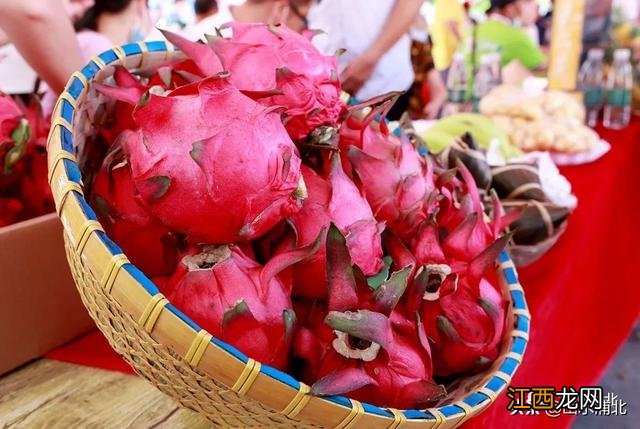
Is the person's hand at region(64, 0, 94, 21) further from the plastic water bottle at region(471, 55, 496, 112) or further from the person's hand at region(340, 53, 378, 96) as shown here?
the plastic water bottle at region(471, 55, 496, 112)

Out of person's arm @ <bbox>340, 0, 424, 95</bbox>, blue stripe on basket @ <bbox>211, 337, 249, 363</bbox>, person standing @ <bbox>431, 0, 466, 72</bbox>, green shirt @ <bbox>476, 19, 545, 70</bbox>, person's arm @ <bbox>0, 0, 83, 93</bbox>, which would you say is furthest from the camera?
person standing @ <bbox>431, 0, 466, 72</bbox>

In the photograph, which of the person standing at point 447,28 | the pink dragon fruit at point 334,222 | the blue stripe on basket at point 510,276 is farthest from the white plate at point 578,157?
the person standing at point 447,28

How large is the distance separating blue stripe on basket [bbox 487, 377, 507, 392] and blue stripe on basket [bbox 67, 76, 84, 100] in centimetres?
44

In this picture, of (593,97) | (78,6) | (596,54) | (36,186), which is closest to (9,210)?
(36,186)

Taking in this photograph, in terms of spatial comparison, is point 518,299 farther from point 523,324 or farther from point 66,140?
point 66,140

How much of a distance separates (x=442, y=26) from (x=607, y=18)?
44.0 inches

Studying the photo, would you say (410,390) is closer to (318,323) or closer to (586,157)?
(318,323)

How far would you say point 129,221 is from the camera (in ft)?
1.56

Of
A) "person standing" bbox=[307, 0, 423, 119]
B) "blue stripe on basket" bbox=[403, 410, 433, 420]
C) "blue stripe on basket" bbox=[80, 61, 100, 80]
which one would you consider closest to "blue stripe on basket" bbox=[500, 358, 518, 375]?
"blue stripe on basket" bbox=[403, 410, 433, 420]

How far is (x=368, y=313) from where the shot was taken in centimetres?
43

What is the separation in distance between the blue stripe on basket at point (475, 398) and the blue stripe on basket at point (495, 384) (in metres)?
0.02

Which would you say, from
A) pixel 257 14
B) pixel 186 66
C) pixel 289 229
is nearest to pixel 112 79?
pixel 186 66

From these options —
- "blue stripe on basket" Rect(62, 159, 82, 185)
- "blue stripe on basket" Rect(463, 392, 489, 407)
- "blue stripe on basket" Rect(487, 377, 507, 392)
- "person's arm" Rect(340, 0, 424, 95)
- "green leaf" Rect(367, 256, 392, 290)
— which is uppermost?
"blue stripe on basket" Rect(62, 159, 82, 185)

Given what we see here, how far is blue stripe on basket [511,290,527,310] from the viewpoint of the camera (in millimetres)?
645
